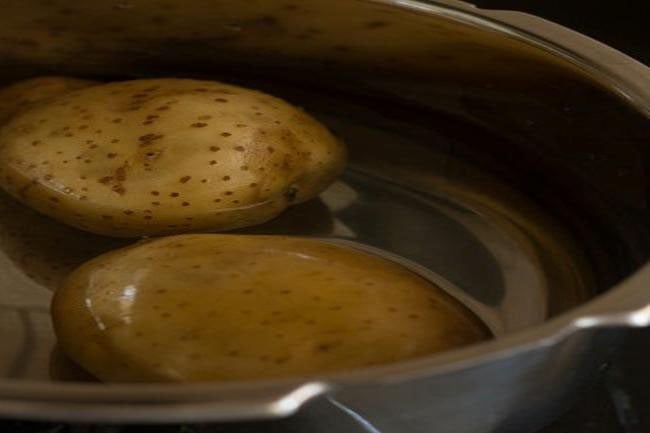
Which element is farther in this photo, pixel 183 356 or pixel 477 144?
pixel 477 144

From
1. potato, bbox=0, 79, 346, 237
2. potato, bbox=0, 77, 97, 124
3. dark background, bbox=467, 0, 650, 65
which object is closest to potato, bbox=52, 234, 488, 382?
potato, bbox=0, 79, 346, 237

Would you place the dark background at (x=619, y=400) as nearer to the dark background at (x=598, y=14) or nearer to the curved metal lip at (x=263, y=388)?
the curved metal lip at (x=263, y=388)

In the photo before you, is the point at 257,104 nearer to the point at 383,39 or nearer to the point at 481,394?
the point at 383,39

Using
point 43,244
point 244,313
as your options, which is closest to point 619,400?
point 244,313

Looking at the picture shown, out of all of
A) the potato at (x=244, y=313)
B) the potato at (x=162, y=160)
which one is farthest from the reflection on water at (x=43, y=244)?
the potato at (x=244, y=313)

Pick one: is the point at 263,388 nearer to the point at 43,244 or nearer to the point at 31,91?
the point at 43,244

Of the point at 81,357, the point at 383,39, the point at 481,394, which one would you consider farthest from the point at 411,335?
the point at 383,39
